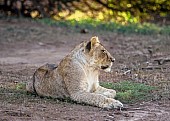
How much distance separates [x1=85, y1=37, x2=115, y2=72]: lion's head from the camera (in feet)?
20.0

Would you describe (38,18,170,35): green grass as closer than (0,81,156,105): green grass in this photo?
No

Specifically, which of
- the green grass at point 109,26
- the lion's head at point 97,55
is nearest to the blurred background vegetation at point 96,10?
the green grass at point 109,26

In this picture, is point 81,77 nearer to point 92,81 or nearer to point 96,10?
point 92,81

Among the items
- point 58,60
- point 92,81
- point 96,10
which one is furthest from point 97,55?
point 96,10

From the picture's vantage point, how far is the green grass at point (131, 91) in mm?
6250

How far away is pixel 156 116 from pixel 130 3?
11445 millimetres

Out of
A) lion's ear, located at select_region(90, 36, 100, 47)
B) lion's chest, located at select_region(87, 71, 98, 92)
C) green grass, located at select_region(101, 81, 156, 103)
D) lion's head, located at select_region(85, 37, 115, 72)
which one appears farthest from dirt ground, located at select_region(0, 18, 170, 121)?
lion's ear, located at select_region(90, 36, 100, 47)

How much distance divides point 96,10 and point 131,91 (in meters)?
10.6

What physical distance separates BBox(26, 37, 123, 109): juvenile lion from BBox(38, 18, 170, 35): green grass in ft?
27.3

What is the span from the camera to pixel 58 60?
416 inches

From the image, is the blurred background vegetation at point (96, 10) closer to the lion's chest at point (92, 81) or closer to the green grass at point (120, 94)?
the green grass at point (120, 94)

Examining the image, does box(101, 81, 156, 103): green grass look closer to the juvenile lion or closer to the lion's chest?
the juvenile lion

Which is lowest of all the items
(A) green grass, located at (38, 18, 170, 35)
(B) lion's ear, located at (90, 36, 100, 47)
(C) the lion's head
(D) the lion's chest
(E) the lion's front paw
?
(A) green grass, located at (38, 18, 170, 35)

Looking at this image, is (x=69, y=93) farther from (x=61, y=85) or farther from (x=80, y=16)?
(x=80, y=16)
